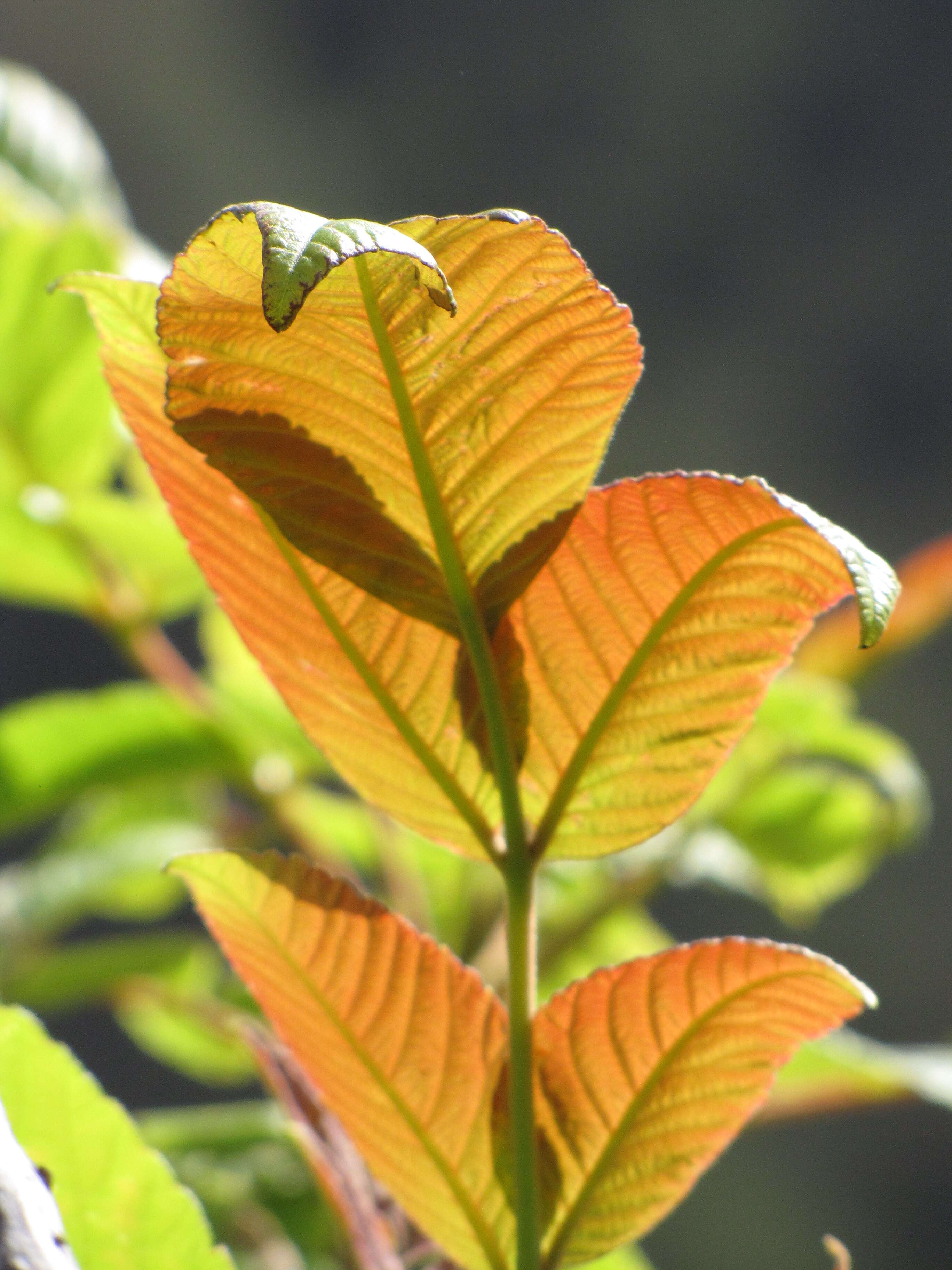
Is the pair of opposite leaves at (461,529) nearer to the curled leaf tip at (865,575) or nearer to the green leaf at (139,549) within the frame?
the curled leaf tip at (865,575)

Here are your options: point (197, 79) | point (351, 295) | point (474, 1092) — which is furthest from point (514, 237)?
point (197, 79)

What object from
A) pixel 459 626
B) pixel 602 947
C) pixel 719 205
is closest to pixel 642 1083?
pixel 459 626

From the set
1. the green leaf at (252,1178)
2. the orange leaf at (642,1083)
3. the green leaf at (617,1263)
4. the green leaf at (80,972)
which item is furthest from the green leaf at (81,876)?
the orange leaf at (642,1083)

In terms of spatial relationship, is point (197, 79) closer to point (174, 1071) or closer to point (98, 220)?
point (98, 220)

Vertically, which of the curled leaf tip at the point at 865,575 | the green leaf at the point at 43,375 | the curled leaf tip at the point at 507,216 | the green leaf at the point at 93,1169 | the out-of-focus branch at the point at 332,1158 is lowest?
the out-of-focus branch at the point at 332,1158

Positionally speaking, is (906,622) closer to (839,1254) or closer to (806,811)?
(806,811)

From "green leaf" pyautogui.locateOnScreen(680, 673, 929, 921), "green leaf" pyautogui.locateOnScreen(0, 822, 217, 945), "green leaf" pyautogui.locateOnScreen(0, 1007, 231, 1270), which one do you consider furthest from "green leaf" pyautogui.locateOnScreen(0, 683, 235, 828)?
"green leaf" pyautogui.locateOnScreen(0, 1007, 231, 1270)
